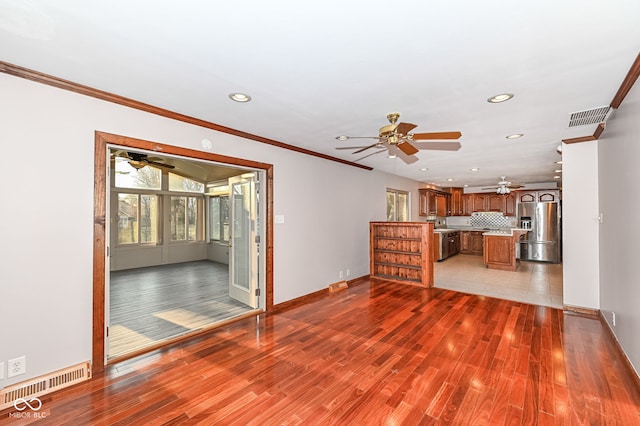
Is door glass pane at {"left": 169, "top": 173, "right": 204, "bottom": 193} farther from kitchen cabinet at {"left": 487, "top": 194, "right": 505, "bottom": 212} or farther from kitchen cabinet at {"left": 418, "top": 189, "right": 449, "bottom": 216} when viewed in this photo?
kitchen cabinet at {"left": 487, "top": 194, "right": 505, "bottom": 212}

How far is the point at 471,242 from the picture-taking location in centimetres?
954

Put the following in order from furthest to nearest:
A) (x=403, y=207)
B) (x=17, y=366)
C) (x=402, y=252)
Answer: (x=403, y=207) < (x=402, y=252) < (x=17, y=366)

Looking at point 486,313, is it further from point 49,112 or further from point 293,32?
point 49,112

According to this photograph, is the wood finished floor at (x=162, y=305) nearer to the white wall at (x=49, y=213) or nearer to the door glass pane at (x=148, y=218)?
the white wall at (x=49, y=213)

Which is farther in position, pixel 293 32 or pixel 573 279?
pixel 573 279

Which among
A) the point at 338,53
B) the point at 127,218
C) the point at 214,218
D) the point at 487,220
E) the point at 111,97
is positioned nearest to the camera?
the point at 338,53

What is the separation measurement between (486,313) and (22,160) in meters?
5.25

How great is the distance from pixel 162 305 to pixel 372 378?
3.52 metres

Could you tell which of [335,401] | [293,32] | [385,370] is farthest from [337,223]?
[293,32]

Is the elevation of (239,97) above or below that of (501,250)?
above

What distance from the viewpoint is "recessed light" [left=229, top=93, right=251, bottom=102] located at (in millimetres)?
2574

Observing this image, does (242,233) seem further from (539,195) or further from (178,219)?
(539,195)

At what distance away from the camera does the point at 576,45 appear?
1818 millimetres

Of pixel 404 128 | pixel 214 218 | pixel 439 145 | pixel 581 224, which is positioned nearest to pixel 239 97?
pixel 404 128
